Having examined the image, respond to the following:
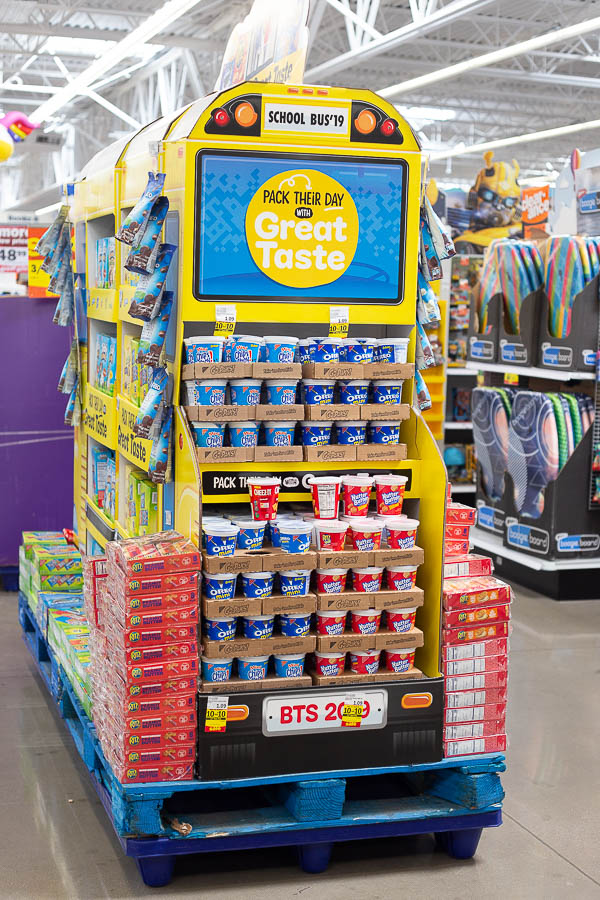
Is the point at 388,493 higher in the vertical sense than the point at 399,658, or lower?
higher

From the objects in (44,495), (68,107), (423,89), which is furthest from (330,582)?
(68,107)

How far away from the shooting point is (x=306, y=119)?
377 centimetres

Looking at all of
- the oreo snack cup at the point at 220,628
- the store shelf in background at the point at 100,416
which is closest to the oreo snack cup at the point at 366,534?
the oreo snack cup at the point at 220,628

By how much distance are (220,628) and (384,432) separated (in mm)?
878

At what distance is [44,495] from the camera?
7.14m

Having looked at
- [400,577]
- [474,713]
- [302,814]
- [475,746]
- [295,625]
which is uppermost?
[400,577]

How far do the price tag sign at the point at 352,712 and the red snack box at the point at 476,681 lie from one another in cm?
30

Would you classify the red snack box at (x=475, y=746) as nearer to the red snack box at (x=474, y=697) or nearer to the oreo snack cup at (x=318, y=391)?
the red snack box at (x=474, y=697)

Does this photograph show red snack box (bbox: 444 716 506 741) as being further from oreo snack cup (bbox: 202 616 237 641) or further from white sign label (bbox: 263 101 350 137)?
white sign label (bbox: 263 101 350 137)

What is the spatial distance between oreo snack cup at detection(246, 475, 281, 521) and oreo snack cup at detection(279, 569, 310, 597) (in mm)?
204

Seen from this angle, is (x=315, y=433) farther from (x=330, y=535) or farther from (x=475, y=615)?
(x=475, y=615)

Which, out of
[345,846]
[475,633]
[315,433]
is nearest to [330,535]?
[315,433]

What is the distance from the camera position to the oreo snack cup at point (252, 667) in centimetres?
355

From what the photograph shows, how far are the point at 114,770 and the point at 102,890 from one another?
35cm
